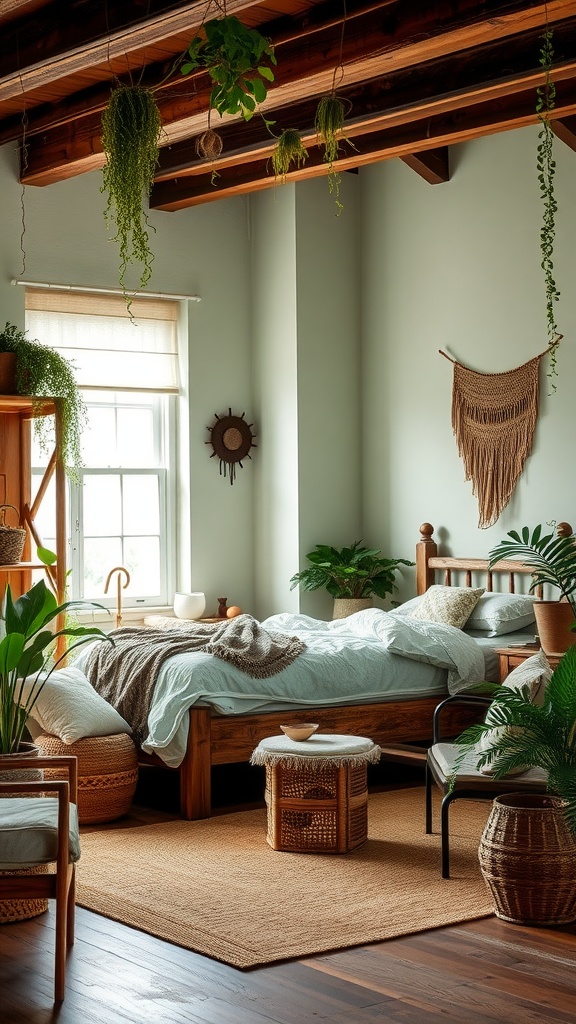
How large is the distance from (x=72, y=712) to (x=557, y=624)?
2.14 m

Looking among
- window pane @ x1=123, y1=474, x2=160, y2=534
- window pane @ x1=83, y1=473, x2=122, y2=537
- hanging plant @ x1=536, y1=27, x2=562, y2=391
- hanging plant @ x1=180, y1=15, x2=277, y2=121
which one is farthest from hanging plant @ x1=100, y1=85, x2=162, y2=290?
window pane @ x1=123, y1=474, x2=160, y2=534

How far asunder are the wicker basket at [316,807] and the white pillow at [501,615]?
6.09 feet

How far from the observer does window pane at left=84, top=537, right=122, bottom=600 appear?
304 inches

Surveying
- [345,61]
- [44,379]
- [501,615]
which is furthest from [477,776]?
[44,379]

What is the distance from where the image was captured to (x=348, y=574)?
302 inches

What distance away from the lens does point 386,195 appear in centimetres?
797

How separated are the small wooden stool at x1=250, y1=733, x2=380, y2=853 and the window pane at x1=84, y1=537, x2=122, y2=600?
117 inches

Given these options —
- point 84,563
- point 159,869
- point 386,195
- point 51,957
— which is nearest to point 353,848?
point 159,869

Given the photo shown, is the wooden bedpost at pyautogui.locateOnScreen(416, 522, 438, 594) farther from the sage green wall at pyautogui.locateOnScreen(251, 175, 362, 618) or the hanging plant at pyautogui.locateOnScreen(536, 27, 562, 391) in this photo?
the hanging plant at pyautogui.locateOnScreen(536, 27, 562, 391)

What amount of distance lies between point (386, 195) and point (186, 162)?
157 centimetres

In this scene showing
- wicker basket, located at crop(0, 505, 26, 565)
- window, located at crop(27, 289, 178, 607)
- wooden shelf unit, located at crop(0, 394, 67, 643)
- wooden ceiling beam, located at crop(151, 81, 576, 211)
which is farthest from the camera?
window, located at crop(27, 289, 178, 607)

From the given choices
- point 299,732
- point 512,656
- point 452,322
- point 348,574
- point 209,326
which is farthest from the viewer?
point 209,326

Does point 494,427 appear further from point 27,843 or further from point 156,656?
point 27,843

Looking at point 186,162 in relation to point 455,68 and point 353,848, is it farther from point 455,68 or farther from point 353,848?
point 353,848
